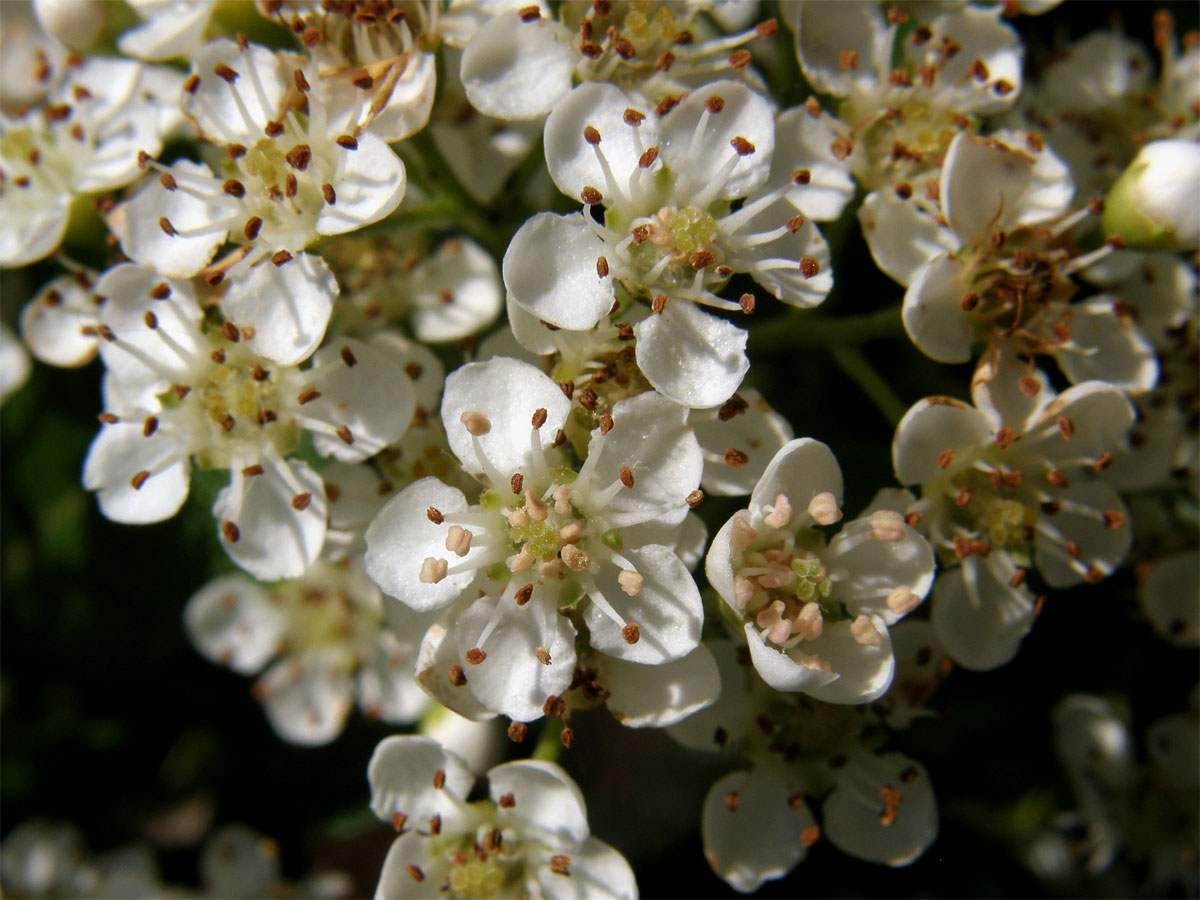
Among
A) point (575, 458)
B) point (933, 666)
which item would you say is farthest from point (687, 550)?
point (933, 666)

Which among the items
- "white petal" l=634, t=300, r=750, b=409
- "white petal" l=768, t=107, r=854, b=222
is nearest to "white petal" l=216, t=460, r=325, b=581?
"white petal" l=634, t=300, r=750, b=409

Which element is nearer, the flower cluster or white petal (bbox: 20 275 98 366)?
the flower cluster

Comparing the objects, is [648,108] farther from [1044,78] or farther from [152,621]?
[152,621]

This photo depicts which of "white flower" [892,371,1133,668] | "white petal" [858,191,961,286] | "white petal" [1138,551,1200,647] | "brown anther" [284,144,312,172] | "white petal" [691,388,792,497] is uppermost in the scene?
"brown anther" [284,144,312,172]

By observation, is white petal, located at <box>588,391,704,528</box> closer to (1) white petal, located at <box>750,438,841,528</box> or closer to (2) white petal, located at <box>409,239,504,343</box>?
(1) white petal, located at <box>750,438,841,528</box>

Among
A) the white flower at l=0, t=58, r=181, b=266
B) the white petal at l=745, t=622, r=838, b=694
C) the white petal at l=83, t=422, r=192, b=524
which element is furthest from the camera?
the white flower at l=0, t=58, r=181, b=266

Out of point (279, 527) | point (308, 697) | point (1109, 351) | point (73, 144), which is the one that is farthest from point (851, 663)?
point (73, 144)

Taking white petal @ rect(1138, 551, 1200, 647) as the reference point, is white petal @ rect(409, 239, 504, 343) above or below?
above
